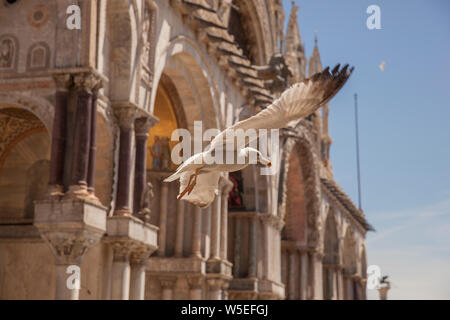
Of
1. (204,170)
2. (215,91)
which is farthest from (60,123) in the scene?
(215,91)

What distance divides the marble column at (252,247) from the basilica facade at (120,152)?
1.7 inches

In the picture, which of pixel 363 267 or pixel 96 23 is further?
pixel 363 267

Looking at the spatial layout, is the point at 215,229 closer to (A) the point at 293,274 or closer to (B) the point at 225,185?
(B) the point at 225,185

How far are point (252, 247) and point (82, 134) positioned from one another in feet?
48.7

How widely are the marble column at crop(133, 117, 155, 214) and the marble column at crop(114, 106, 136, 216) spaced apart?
54 centimetres

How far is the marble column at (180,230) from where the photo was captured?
24.0 metres

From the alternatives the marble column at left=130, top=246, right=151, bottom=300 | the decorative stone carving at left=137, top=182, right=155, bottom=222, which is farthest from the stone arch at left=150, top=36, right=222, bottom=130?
the marble column at left=130, top=246, right=151, bottom=300

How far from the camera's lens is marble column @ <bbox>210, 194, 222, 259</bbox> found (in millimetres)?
25109

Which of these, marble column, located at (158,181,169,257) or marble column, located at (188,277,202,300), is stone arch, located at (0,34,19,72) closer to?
marble column, located at (158,181,169,257)

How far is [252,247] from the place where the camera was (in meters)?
29.8
